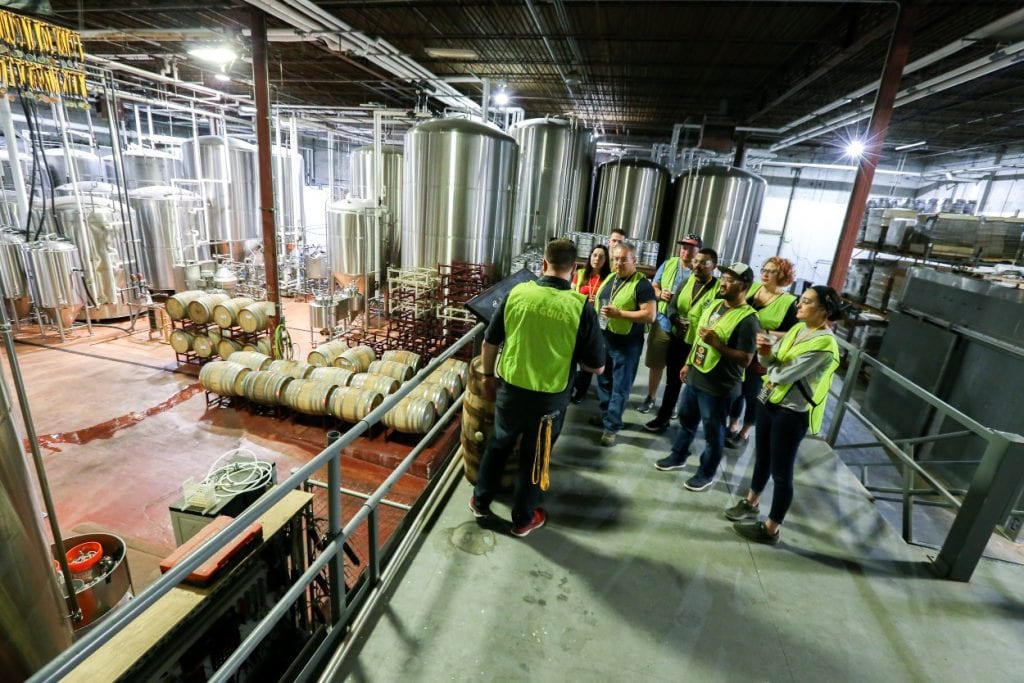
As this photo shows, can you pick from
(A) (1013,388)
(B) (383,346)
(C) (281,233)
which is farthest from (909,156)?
(C) (281,233)

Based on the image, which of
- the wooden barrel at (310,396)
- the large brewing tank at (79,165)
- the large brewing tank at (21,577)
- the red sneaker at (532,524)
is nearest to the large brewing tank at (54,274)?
the large brewing tank at (79,165)

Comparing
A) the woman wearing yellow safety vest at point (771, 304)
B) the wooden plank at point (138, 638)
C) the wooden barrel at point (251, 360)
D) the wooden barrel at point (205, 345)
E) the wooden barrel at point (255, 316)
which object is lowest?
the wooden barrel at point (205, 345)

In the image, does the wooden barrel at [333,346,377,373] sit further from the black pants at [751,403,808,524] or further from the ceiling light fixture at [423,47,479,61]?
the black pants at [751,403,808,524]

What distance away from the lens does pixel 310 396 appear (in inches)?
304

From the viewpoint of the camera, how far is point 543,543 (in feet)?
9.68

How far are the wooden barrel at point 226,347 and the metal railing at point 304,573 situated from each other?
8.49 m

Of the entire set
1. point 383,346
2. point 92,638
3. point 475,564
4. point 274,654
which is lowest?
point 383,346

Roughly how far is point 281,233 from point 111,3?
8367 mm

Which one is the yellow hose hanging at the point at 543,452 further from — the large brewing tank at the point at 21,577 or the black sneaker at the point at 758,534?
the large brewing tank at the point at 21,577

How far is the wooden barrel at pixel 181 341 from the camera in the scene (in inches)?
384

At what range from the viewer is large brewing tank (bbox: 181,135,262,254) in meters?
14.0

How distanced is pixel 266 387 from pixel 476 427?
6.19 meters

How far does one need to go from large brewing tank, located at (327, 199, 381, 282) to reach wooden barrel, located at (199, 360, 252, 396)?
4721mm

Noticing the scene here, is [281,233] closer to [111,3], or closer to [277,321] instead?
[277,321]
